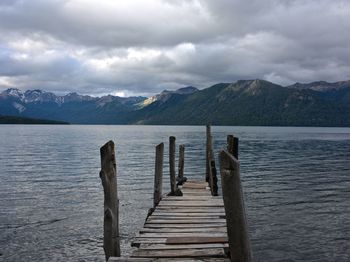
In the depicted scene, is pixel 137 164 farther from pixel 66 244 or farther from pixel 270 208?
pixel 66 244

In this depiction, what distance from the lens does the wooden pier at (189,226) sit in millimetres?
7211

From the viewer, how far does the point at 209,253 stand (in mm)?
9406

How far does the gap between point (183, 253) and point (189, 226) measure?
110 inches

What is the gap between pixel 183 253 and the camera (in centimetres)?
944

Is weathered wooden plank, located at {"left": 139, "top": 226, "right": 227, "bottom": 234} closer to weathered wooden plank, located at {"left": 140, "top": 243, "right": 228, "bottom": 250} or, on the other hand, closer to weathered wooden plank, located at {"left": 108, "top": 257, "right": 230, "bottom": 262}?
weathered wooden plank, located at {"left": 140, "top": 243, "right": 228, "bottom": 250}

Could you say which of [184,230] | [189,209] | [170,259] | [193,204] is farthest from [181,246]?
[193,204]

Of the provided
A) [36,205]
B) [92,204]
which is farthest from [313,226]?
[36,205]

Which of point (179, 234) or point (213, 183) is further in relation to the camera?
point (213, 183)

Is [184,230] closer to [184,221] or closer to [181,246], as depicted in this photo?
[184,221]

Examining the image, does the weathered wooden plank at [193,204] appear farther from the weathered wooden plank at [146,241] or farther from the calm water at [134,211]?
the weathered wooden plank at [146,241]


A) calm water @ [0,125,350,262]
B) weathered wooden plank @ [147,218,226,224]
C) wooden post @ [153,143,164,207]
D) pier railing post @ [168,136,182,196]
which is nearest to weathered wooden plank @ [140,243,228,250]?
weathered wooden plank @ [147,218,226,224]

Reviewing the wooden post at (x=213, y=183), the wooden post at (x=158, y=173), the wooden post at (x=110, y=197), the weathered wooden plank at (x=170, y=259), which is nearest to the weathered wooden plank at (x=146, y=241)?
the wooden post at (x=110, y=197)

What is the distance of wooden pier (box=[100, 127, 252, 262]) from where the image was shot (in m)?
7.21

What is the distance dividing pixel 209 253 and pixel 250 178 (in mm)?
28190
